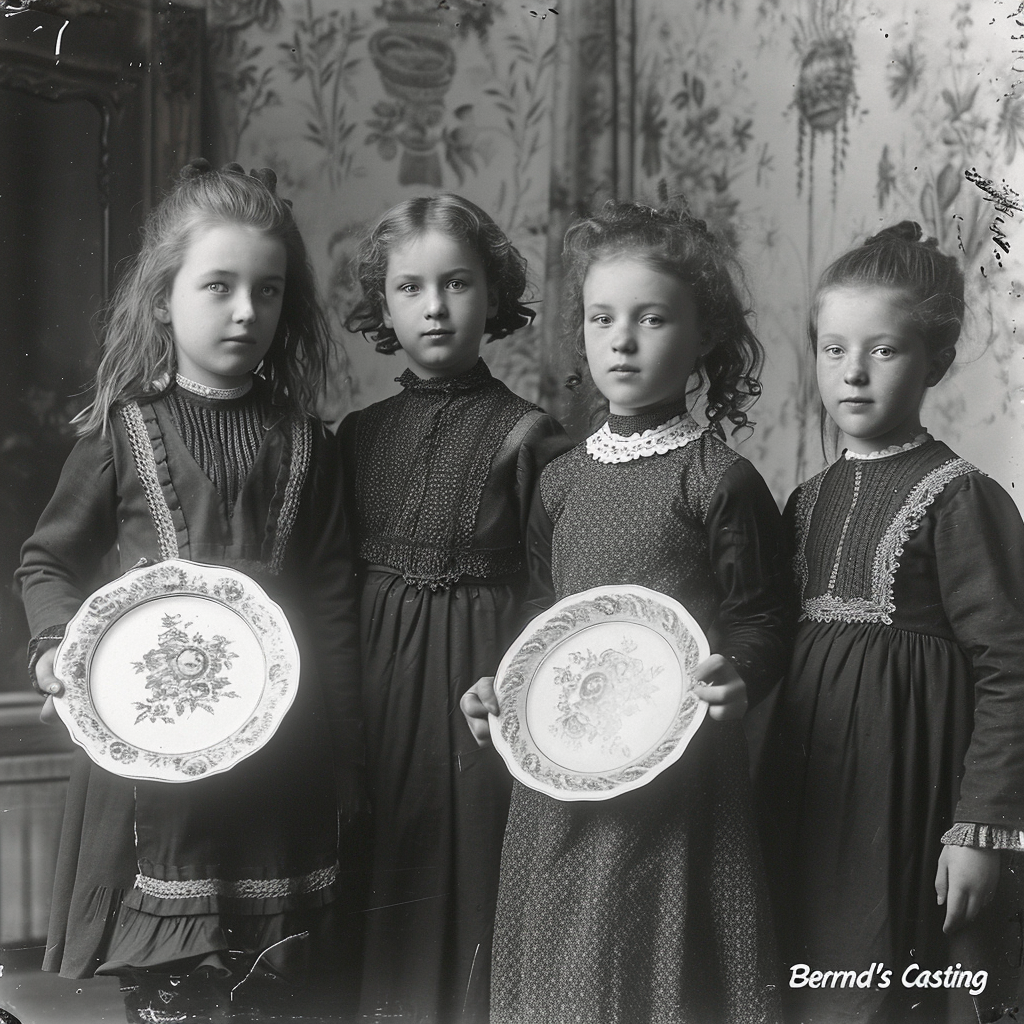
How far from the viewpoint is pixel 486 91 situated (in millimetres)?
1584

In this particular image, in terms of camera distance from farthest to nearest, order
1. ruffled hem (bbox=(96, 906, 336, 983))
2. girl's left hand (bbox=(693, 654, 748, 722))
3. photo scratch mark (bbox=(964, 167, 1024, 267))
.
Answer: photo scratch mark (bbox=(964, 167, 1024, 267)) < ruffled hem (bbox=(96, 906, 336, 983)) < girl's left hand (bbox=(693, 654, 748, 722))

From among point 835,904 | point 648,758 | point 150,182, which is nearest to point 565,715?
point 648,758

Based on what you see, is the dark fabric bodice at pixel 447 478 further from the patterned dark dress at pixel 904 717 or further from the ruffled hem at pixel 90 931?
the ruffled hem at pixel 90 931

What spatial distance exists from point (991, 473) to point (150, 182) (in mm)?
1116

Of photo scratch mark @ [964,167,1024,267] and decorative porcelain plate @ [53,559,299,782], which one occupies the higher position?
photo scratch mark @ [964,167,1024,267]

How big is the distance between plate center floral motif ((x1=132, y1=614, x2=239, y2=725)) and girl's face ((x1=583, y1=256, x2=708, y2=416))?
1.73 ft

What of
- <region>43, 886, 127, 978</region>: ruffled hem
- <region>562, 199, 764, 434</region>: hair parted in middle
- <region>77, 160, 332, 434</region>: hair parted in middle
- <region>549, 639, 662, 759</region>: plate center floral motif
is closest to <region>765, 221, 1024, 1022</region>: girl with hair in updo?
<region>562, 199, 764, 434</region>: hair parted in middle

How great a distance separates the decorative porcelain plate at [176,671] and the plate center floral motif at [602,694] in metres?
0.29

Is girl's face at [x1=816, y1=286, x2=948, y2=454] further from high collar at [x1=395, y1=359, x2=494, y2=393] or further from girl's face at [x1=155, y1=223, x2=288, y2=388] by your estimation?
girl's face at [x1=155, y1=223, x2=288, y2=388]

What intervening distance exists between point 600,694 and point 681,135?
86cm

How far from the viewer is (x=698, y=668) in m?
1.10

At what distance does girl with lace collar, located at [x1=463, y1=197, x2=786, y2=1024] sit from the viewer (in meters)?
1.16

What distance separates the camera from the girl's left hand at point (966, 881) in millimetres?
1164

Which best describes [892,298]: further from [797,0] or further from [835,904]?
[835,904]
